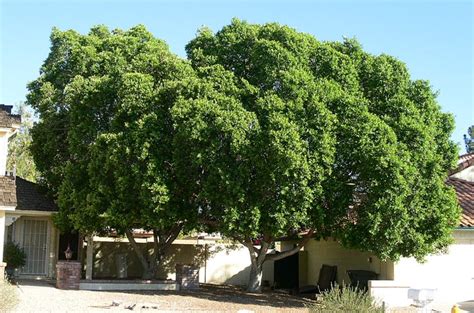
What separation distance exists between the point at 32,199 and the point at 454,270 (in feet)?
52.0

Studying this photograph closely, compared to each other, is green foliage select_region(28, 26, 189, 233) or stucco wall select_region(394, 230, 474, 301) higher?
green foliage select_region(28, 26, 189, 233)

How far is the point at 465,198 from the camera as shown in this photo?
24.1 meters

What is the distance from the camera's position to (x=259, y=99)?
19078 mm

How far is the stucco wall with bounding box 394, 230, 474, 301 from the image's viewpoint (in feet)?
70.0

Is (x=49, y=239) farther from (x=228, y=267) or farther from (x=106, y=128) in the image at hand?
(x=228, y=267)

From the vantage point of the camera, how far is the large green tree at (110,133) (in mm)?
19781

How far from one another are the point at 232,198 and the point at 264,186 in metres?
1.00

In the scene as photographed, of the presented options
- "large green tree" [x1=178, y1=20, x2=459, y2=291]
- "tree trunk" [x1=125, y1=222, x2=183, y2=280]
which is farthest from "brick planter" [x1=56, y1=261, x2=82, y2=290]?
"large green tree" [x1=178, y1=20, x2=459, y2=291]

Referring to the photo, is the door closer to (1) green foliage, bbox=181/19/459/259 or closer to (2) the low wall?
(1) green foliage, bbox=181/19/459/259

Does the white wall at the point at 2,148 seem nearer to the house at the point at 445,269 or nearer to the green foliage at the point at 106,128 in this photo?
the green foliage at the point at 106,128

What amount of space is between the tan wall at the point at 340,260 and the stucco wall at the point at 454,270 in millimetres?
1384

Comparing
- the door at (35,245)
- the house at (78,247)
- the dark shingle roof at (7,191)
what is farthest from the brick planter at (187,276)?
the dark shingle roof at (7,191)

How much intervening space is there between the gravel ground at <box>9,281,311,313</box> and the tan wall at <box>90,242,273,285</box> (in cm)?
535

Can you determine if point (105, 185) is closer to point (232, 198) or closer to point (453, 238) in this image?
point (232, 198)
